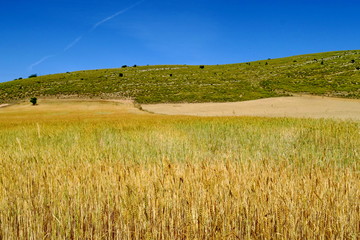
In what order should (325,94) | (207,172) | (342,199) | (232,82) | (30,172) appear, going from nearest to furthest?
(342,199), (207,172), (30,172), (325,94), (232,82)

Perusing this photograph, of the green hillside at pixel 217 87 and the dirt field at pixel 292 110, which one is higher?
the green hillside at pixel 217 87

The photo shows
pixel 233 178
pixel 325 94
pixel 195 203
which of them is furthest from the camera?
pixel 325 94

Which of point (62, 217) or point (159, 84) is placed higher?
point (159, 84)

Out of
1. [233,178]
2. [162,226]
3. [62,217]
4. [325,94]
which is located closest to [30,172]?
[62,217]

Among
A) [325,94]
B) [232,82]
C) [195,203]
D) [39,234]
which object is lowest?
[39,234]

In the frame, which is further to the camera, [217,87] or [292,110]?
[217,87]

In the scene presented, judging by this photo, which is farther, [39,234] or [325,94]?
[325,94]

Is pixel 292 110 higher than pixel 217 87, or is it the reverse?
pixel 217 87

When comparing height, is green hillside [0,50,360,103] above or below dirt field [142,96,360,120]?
above

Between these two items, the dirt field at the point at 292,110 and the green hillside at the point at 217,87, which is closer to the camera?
the dirt field at the point at 292,110

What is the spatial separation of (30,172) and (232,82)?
186 feet

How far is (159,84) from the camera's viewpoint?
60.6 metres

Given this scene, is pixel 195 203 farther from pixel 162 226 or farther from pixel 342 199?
pixel 342 199

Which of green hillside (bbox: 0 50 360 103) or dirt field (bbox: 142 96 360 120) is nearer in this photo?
dirt field (bbox: 142 96 360 120)
